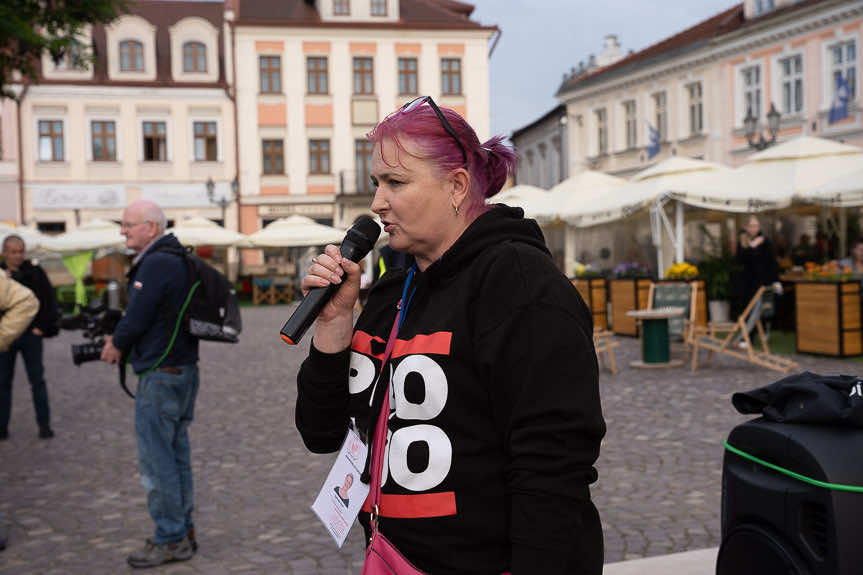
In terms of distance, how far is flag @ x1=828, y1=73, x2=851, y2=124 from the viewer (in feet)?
83.7

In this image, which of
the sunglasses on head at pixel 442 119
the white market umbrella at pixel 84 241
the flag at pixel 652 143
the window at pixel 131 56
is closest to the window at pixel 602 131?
the flag at pixel 652 143

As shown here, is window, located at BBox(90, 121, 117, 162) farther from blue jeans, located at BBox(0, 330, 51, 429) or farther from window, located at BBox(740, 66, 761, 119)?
blue jeans, located at BBox(0, 330, 51, 429)

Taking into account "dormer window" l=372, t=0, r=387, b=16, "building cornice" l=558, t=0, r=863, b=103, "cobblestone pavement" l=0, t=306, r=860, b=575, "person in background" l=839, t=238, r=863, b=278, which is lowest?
"cobblestone pavement" l=0, t=306, r=860, b=575

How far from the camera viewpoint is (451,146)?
1.89 metres

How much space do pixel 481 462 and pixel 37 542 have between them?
14.4ft

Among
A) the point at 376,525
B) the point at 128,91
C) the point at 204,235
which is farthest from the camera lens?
the point at 128,91

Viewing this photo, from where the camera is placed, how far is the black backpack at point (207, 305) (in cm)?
494

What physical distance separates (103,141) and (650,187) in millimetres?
28405

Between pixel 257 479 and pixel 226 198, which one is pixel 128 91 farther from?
pixel 257 479

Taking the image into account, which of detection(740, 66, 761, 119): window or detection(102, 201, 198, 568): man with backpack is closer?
detection(102, 201, 198, 568): man with backpack

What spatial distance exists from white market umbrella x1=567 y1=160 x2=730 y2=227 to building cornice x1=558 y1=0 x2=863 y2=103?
1267 centimetres

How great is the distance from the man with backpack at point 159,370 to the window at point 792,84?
2649 centimetres

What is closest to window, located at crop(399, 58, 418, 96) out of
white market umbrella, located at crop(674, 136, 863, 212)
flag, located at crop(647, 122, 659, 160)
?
flag, located at crop(647, 122, 659, 160)

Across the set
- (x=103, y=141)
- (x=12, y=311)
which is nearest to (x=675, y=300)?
(x=12, y=311)
